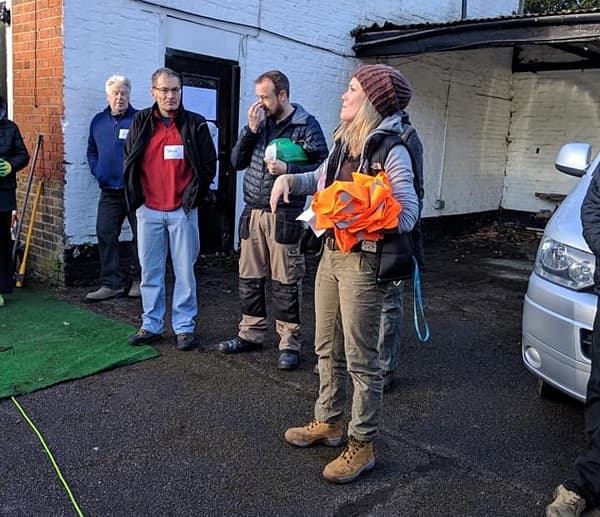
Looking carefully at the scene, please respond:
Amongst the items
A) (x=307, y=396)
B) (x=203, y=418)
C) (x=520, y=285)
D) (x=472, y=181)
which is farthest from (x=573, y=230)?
(x=472, y=181)

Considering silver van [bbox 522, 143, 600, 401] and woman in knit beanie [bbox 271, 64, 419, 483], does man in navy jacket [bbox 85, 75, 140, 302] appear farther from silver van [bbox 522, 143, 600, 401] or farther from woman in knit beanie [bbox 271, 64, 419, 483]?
silver van [bbox 522, 143, 600, 401]

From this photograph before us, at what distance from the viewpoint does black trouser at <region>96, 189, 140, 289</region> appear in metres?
5.64

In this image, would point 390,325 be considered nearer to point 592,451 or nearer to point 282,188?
point 282,188

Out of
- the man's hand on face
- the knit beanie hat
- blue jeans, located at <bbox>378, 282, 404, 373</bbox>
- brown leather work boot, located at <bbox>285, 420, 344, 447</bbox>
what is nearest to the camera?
the knit beanie hat

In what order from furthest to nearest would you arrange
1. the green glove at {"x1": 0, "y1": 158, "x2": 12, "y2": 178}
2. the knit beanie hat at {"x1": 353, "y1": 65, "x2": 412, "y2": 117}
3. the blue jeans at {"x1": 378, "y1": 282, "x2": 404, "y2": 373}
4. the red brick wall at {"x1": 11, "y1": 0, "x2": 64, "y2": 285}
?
1. the red brick wall at {"x1": 11, "y1": 0, "x2": 64, "y2": 285}
2. the green glove at {"x1": 0, "y1": 158, "x2": 12, "y2": 178}
3. the blue jeans at {"x1": 378, "y1": 282, "x2": 404, "y2": 373}
4. the knit beanie hat at {"x1": 353, "y1": 65, "x2": 412, "y2": 117}

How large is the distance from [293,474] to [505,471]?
1055 millimetres

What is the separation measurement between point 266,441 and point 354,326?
2.96 feet

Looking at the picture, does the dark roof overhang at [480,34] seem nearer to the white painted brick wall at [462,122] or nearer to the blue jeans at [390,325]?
the white painted brick wall at [462,122]

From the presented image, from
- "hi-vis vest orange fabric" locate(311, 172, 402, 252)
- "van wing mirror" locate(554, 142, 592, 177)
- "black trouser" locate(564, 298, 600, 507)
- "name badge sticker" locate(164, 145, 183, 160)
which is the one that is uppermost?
"van wing mirror" locate(554, 142, 592, 177)

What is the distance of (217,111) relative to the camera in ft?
23.0

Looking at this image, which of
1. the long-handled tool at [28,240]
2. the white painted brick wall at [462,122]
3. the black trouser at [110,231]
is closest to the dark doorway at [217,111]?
the black trouser at [110,231]

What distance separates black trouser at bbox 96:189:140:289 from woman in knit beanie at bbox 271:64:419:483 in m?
3.01

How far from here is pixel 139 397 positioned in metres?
3.71

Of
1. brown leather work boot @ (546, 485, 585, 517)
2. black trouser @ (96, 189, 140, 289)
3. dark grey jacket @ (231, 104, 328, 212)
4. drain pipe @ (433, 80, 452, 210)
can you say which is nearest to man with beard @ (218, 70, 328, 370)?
dark grey jacket @ (231, 104, 328, 212)
